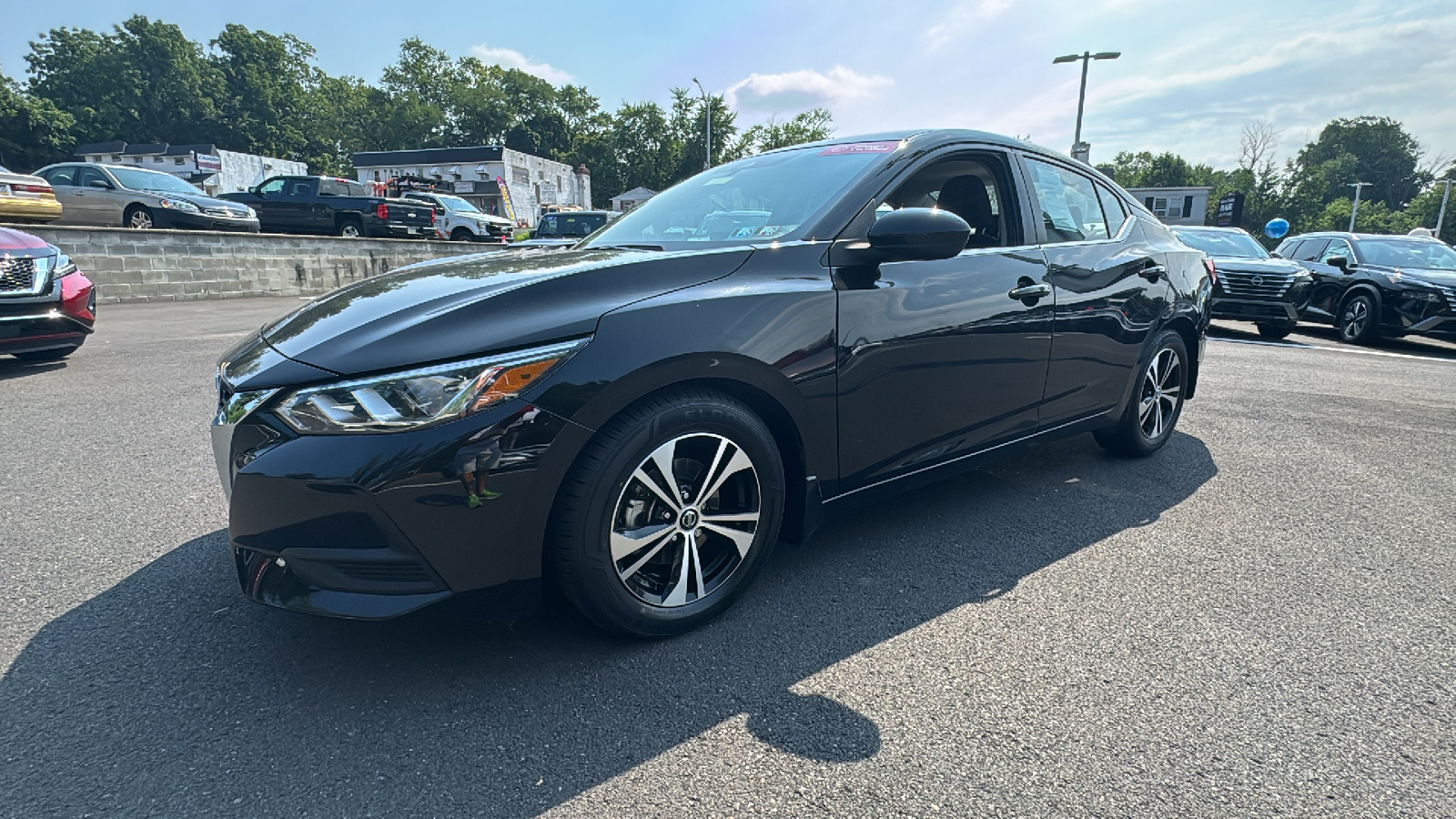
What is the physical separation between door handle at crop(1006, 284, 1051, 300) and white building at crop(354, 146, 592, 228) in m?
52.4

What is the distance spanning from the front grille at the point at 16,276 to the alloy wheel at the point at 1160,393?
25.6 ft

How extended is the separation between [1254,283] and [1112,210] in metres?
8.74

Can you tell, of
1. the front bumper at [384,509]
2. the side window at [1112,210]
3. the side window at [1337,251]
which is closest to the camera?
the front bumper at [384,509]


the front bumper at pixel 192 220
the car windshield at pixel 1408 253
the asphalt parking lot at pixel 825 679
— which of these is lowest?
the asphalt parking lot at pixel 825 679

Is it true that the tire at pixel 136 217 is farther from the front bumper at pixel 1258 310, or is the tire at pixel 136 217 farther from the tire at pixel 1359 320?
the tire at pixel 1359 320

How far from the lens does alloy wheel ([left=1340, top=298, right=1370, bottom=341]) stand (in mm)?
10578

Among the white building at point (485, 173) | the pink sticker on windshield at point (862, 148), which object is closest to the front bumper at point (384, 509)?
the pink sticker on windshield at point (862, 148)

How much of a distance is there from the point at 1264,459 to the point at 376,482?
4658 mm

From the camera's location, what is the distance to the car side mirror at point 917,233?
2455 mm

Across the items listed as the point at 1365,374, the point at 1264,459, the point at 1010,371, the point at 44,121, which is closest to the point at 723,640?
the point at 1010,371

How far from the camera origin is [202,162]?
56812mm

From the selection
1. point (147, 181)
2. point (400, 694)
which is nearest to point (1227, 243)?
point (400, 694)

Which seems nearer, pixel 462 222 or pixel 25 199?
pixel 25 199

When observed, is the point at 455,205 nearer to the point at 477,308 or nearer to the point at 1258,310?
the point at 1258,310
